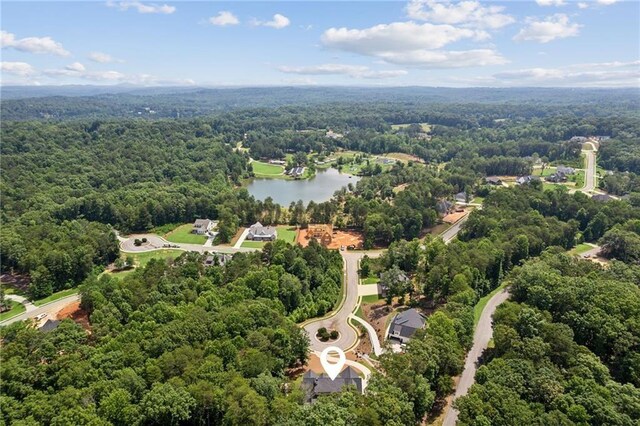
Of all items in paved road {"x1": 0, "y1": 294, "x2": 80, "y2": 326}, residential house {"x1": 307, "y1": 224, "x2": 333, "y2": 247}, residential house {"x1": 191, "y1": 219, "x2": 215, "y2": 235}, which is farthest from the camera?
residential house {"x1": 191, "y1": 219, "x2": 215, "y2": 235}

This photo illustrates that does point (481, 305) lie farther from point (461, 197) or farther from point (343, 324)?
point (461, 197)

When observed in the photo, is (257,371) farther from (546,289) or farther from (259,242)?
(259,242)

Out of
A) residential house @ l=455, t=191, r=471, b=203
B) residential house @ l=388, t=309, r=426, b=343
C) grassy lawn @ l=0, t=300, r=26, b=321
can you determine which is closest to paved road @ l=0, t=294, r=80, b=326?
grassy lawn @ l=0, t=300, r=26, b=321

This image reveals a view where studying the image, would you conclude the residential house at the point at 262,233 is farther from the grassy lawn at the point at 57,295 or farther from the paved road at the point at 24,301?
the paved road at the point at 24,301

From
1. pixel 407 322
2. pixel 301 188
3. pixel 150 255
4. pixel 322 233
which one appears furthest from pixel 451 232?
pixel 150 255

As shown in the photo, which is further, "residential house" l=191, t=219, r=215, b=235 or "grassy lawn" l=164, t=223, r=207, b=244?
"residential house" l=191, t=219, r=215, b=235

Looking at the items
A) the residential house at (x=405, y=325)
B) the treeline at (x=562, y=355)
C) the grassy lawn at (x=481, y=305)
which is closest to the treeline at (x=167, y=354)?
the residential house at (x=405, y=325)

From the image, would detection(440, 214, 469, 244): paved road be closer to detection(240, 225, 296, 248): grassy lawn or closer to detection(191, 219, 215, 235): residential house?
detection(240, 225, 296, 248): grassy lawn
